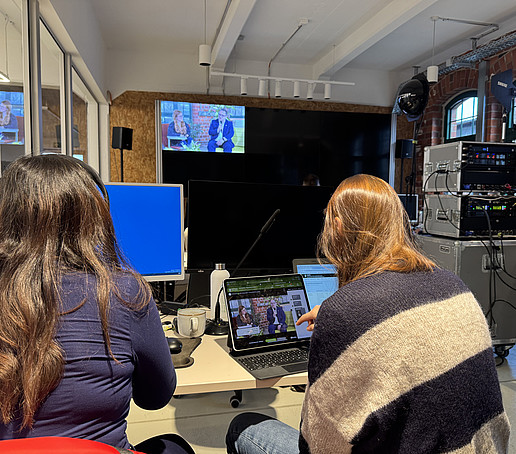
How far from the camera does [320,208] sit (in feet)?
6.09

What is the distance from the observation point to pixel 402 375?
29.5 inches

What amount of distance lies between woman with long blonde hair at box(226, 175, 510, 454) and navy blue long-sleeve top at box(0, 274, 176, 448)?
37cm

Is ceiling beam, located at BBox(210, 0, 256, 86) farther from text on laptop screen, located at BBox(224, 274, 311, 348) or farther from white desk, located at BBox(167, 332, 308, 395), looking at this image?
white desk, located at BBox(167, 332, 308, 395)

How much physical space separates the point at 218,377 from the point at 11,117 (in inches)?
83.5

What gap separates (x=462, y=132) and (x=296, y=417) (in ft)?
17.1

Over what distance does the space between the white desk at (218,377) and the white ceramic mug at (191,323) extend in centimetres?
15

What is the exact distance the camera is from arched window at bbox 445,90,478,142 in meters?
5.65

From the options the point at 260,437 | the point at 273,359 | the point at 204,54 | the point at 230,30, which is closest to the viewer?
the point at 260,437

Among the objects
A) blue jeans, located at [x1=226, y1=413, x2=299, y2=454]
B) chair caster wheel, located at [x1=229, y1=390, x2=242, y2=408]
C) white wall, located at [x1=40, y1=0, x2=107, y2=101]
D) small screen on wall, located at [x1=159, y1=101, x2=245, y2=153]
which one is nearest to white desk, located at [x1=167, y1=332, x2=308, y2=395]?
blue jeans, located at [x1=226, y1=413, x2=299, y2=454]

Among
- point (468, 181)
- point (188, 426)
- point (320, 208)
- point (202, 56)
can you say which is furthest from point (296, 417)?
point (202, 56)

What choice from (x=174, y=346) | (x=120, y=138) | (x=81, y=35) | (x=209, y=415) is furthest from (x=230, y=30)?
(x=174, y=346)

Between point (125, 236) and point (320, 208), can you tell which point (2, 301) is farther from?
point (320, 208)

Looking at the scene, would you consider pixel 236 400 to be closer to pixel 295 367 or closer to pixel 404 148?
pixel 295 367

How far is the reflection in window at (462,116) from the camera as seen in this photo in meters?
5.66
